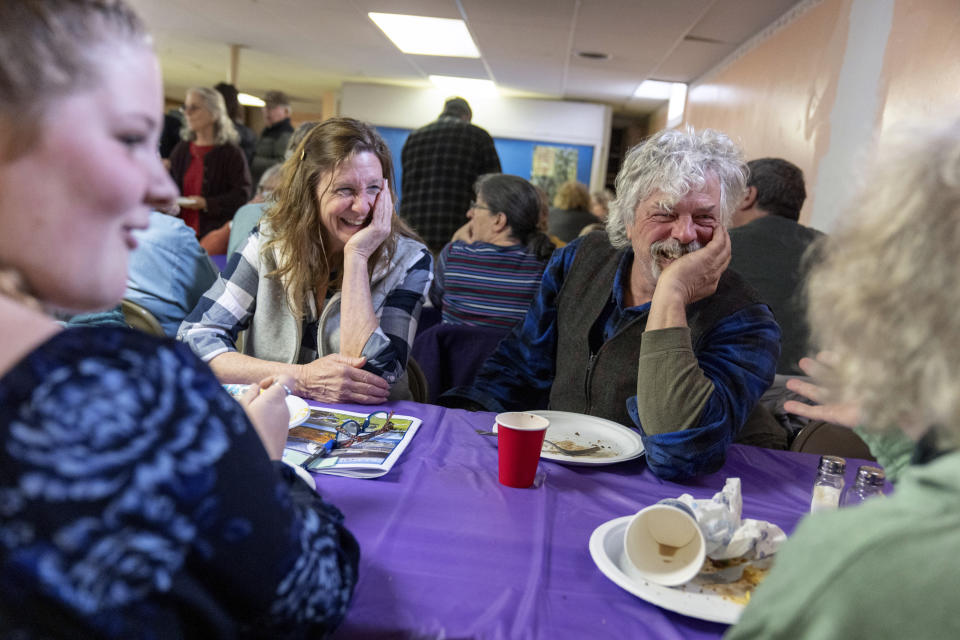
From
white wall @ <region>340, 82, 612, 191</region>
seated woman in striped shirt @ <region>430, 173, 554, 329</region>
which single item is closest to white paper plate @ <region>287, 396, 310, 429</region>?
seated woman in striped shirt @ <region>430, 173, 554, 329</region>

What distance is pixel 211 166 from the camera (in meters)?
4.32

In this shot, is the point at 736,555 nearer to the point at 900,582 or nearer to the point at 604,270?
the point at 900,582

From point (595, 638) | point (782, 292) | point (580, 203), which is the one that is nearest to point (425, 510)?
point (595, 638)

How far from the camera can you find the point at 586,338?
1681mm

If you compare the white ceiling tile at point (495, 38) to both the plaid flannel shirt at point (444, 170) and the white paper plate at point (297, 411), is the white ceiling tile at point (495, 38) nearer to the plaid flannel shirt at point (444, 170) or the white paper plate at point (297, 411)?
the plaid flannel shirt at point (444, 170)

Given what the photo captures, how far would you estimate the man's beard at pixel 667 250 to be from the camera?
1553mm

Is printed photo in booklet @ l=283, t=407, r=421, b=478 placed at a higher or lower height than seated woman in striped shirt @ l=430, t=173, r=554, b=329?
lower

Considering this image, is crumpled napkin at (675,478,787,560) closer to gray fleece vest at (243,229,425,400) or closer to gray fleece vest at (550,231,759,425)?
gray fleece vest at (550,231,759,425)

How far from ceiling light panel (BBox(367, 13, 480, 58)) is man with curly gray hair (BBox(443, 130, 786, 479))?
4535 millimetres

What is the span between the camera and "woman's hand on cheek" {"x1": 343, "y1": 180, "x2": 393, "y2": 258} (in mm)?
1728

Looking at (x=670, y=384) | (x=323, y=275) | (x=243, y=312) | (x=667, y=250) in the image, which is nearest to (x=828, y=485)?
(x=670, y=384)

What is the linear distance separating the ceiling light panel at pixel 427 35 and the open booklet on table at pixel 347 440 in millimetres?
5044

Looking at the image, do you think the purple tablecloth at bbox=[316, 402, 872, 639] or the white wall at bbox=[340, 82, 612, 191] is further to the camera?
the white wall at bbox=[340, 82, 612, 191]

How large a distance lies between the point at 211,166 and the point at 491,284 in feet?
8.05
